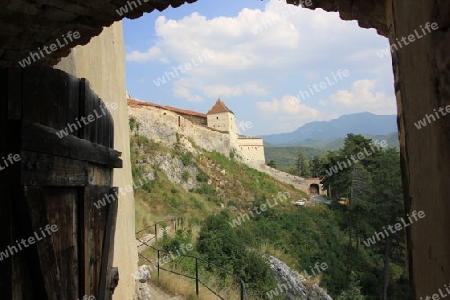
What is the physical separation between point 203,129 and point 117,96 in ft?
98.7

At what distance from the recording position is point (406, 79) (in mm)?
1755

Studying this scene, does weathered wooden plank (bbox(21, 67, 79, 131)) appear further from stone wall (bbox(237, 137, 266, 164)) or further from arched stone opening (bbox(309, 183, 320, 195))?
arched stone opening (bbox(309, 183, 320, 195))

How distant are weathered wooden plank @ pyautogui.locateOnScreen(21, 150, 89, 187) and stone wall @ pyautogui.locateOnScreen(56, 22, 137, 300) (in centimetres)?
206

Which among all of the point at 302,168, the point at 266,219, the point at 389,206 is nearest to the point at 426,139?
the point at 266,219

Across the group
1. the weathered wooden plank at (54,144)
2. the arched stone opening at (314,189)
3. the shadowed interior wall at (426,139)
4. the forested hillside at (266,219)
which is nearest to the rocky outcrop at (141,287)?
the weathered wooden plank at (54,144)

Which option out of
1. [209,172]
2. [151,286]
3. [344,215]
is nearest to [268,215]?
[209,172]

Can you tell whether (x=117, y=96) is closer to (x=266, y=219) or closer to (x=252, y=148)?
(x=266, y=219)

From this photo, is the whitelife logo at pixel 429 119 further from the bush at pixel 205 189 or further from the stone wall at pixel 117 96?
the bush at pixel 205 189

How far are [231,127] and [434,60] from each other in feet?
145

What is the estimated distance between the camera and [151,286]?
8.67 meters

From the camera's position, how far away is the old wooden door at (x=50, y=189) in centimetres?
192

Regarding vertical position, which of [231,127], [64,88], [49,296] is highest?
[231,127]

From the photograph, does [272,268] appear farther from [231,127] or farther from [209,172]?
[231,127]

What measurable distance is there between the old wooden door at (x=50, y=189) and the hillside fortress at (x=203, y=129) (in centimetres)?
2581
